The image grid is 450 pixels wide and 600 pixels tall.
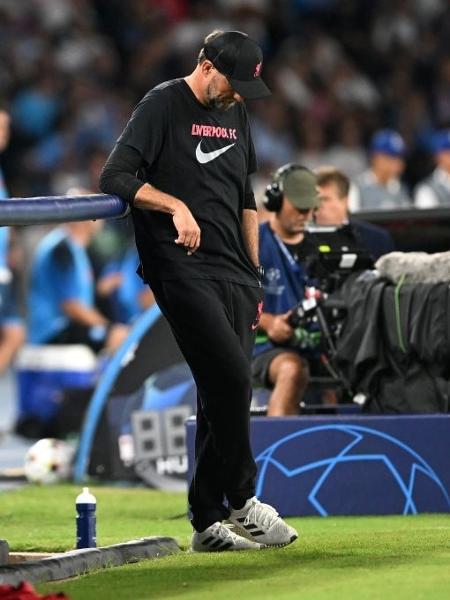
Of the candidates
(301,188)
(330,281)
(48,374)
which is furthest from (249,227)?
(48,374)

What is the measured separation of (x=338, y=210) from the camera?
9.86 metres

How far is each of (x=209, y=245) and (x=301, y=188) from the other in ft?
9.23

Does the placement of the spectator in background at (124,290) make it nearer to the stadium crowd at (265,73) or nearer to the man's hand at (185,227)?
the stadium crowd at (265,73)

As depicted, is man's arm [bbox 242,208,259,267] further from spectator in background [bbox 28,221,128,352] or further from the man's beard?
spectator in background [bbox 28,221,128,352]

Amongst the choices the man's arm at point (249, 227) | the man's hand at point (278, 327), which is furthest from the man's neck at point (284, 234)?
the man's arm at point (249, 227)

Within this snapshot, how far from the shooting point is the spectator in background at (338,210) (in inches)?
387

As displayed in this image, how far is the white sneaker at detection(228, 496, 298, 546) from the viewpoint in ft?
21.5

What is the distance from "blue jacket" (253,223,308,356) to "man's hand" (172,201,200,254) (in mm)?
2948

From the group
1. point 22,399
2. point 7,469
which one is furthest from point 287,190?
point 22,399

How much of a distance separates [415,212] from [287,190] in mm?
1217

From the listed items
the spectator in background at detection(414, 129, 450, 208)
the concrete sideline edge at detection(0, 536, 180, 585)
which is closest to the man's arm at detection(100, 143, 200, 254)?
the concrete sideline edge at detection(0, 536, 180, 585)

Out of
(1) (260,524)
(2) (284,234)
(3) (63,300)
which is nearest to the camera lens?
(1) (260,524)

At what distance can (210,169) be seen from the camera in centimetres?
650

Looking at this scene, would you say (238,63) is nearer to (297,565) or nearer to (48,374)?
(297,565)
